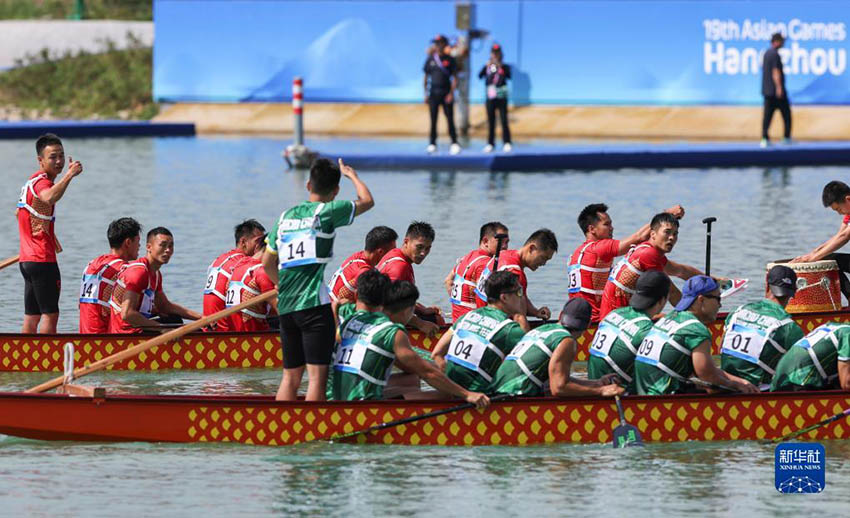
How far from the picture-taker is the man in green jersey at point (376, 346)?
11.0 metres

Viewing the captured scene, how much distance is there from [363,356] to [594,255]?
4062 mm

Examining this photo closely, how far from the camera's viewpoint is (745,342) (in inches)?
464

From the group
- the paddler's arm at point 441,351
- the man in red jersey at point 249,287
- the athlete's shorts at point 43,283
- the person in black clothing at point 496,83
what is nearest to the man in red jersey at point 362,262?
the man in red jersey at point 249,287

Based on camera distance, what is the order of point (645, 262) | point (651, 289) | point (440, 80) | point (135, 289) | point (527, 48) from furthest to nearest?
point (527, 48) < point (440, 80) < point (135, 289) < point (645, 262) < point (651, 289)

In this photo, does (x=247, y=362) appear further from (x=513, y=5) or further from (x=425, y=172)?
(x=513, y=5)

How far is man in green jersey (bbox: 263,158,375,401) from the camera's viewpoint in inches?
433

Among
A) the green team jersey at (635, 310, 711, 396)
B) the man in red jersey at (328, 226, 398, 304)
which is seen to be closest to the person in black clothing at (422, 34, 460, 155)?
the man in red jersey at (328, 226, 398, 304)

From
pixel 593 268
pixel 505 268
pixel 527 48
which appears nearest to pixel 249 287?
pixel 505 268

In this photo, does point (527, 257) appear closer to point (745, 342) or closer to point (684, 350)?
point (745, 342)

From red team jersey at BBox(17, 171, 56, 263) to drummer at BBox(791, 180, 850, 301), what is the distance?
6557mm

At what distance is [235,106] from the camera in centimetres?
3856

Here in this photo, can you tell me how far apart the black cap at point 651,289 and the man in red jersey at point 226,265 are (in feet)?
13.9

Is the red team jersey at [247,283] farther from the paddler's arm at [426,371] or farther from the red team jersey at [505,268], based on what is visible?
the paddler's arm at [426,371]

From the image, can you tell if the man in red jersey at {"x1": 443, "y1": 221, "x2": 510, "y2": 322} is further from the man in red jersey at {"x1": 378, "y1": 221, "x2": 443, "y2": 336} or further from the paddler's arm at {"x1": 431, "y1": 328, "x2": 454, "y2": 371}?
the paddler's arm at {"x1": 431, "y1": 328, "x2": 454, "y2": 371}
